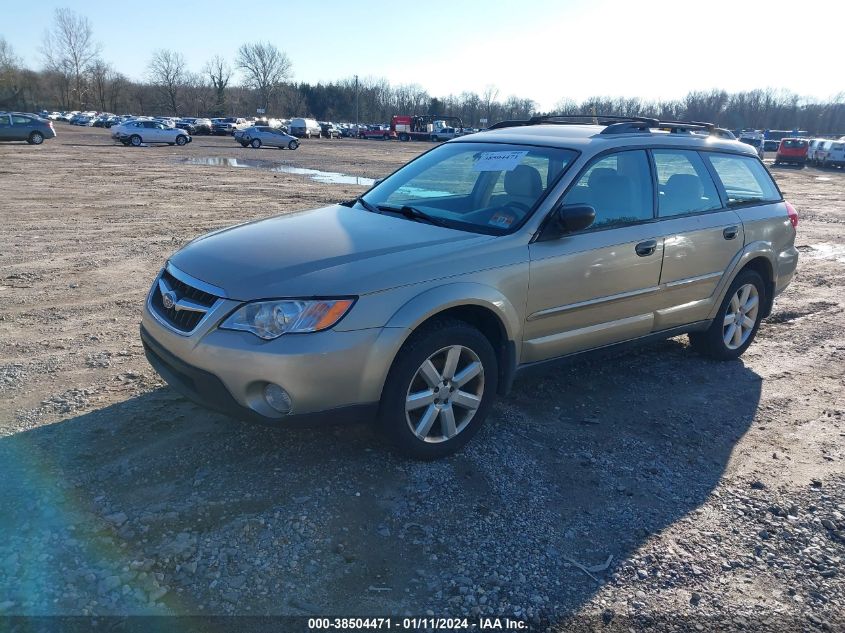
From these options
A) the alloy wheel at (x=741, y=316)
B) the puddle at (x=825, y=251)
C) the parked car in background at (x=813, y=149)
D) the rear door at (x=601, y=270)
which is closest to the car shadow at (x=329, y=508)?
the rear door at (x=601, y=270)

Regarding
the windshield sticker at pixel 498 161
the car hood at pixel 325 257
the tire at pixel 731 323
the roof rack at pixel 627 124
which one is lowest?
the tire at pixel 731 323

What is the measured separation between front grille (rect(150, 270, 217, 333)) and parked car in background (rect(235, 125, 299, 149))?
4318cm

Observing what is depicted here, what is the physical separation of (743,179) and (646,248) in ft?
5.75

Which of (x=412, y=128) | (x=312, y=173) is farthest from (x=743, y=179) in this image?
(x=412, y=128)

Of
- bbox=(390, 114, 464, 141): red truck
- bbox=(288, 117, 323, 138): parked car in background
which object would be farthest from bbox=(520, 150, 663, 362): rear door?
bbox=(390, 114, 464, 141): red truck

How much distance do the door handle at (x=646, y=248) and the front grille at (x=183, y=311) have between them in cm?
284

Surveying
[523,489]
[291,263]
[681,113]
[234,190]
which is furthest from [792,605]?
[681,113]

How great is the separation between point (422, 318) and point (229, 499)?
1.34m

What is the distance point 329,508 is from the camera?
132 inches

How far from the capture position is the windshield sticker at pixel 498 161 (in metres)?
4.63

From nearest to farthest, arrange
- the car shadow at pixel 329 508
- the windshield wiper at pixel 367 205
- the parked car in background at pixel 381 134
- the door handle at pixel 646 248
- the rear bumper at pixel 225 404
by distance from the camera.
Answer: the car shadow at pixel 329 508 → the rear bumper at pixel 225 404 → the door handle at pixel 646 248 → the windshield wiper at pixel 367 205 → the parked car in background at pixel 381 134

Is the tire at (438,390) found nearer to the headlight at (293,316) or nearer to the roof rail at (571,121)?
the headlight at (293,316)

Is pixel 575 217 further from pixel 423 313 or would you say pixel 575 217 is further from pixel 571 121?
pixel 571 121

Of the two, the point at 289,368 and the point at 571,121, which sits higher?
the point at 571,121
